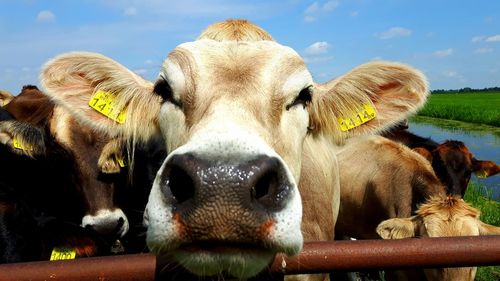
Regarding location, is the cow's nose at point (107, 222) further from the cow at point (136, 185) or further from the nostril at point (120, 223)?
the cow at point (136, 185)

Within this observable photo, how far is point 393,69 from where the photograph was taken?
10.1 ft

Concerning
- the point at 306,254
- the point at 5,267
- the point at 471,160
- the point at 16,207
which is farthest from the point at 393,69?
the point at 471,160

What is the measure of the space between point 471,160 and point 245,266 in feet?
19.3

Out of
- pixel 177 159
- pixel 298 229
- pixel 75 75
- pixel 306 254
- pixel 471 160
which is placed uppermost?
pixel 75 75

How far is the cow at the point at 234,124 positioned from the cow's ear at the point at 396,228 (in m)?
0.43

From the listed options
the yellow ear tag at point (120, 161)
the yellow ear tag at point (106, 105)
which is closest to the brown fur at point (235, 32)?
the yellow ear tag at point (106, 105)

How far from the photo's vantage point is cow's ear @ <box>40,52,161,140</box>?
10.2ft

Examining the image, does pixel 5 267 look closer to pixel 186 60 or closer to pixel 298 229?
pixel 298 229

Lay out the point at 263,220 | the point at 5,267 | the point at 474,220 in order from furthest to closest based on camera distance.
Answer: the point at 474,220 → the point at 5,267 → the point at 263,220

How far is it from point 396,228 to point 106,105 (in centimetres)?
254

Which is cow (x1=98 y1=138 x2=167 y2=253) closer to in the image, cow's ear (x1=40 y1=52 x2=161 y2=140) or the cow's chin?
cow's ear (x1=40 y1=52 x2=161 y2=140)

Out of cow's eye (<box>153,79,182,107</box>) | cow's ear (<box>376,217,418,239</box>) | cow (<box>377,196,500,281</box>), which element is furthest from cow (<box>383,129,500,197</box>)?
cow's eye (<box>153,79,182,107</box>)

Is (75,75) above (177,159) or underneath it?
above

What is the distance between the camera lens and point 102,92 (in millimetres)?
3199
